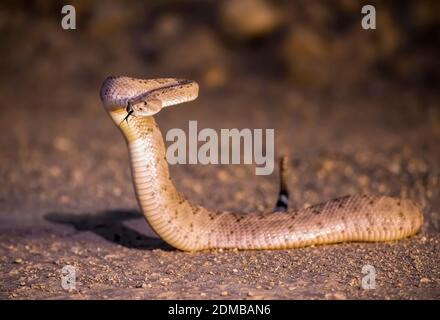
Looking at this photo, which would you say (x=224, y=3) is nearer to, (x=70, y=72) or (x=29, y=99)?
(x=70, y=72)

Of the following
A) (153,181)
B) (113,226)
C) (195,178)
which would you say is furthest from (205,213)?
(195,178)

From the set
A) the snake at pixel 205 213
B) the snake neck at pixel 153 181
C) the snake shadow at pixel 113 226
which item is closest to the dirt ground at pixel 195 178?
the snake shadow at pixel 113 226

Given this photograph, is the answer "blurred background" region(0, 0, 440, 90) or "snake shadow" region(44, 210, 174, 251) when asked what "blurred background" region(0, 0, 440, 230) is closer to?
"blurred background" region(0, 0, 440, 90)

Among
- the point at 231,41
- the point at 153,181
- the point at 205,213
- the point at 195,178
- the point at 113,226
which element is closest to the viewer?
the point at 153,181

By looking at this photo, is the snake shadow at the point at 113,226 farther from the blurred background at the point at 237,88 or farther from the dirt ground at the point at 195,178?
the blurred background at the point at 237,88

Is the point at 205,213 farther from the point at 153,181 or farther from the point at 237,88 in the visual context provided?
the point at 237,88

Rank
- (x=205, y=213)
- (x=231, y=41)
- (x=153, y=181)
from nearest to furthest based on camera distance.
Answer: (x=153, y=181) → (x=205, y=213) → (x=231, y=41)
